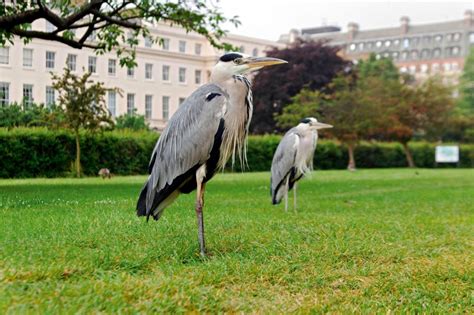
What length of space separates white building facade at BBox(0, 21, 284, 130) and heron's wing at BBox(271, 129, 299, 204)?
4828 cm

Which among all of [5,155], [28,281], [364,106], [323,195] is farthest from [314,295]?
[364,106]

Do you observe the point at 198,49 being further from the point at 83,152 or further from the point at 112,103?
the point at 83,152

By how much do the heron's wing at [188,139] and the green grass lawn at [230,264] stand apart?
0.70 meters

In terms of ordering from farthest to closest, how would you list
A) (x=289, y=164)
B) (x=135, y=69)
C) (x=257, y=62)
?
(x=135, y=69)
(x=289, y=164)
(x=257, y=62)

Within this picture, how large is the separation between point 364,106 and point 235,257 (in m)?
36.5

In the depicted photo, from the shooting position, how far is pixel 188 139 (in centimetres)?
609

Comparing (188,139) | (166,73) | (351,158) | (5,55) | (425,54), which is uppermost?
(425,54)

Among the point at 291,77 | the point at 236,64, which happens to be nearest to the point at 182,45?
the point at 291,77

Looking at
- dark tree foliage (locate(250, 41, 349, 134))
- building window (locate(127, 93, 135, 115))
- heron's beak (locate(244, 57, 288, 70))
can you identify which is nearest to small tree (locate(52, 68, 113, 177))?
heron's beak (locate(244, 57, 288, 70))

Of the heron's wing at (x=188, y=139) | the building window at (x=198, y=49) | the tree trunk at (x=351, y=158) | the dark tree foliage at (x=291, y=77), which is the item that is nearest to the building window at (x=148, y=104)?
the building window at (x=198, y=49)

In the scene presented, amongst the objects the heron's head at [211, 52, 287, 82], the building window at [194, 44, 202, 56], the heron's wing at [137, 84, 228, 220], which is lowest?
the heron's wing at [137, 84, 228, 220]

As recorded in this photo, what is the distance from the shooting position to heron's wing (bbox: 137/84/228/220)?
6.04 metres

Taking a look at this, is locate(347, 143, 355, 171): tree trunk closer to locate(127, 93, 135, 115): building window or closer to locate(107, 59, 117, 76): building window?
locate(107, 59, 117, 76): building window

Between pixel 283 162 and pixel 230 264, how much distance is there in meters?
6.34
